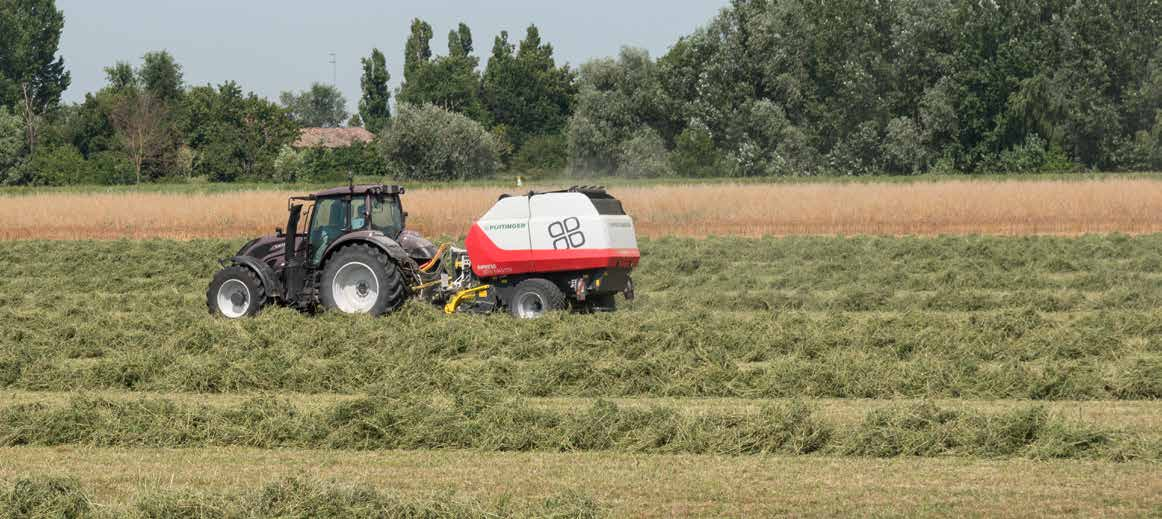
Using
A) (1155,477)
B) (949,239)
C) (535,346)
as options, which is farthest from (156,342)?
(949,239)

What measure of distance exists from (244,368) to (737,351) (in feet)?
15.7

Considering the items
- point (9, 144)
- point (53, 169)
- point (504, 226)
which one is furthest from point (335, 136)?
point (504, 226)

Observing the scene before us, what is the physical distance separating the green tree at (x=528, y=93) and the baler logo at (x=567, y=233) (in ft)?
233

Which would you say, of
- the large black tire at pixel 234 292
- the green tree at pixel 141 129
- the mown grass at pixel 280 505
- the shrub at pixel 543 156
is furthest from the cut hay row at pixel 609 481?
the green tree at pixel 141 129

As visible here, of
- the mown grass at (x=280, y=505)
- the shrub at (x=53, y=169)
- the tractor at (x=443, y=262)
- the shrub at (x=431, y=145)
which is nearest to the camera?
the mown grass at (x=280, y=505)

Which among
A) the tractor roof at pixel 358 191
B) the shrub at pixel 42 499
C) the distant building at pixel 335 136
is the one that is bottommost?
the shrub at pixel 42 499

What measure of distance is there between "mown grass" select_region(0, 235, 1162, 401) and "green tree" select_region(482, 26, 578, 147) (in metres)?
68.0

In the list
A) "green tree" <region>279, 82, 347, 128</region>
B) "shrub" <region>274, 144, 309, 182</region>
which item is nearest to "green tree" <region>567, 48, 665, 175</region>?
"shrub" <region>274, 144, 309, 182</region>

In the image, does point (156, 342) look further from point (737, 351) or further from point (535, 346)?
point (737, 351)

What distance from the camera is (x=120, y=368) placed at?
42.1 ft

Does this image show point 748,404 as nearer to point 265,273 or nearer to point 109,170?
point 265,273

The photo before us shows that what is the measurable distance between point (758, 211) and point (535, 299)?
1821 cm

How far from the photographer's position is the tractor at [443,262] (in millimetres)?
16172

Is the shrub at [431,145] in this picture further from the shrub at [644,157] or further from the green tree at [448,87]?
the green tree at [448,87]
